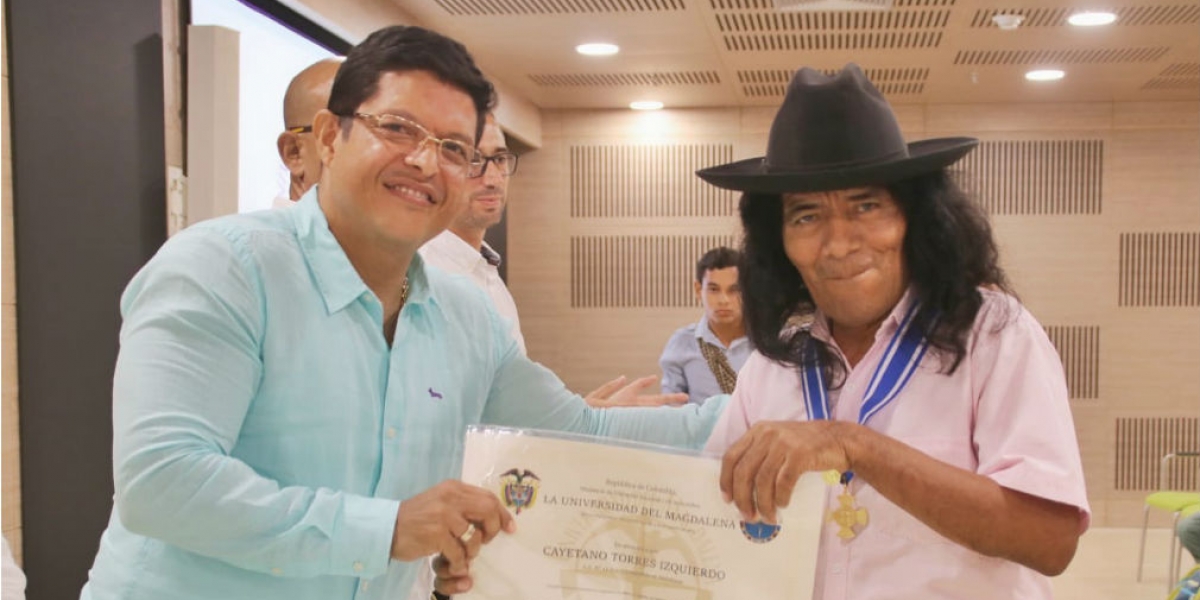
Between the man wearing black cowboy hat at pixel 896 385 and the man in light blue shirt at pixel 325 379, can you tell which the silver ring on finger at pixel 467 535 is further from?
the man wearing black cowboy hat at pixel 896 385

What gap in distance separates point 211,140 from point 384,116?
192 centimetres

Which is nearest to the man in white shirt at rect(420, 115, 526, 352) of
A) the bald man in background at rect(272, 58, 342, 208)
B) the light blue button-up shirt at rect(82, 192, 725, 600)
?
the bald man in background at rect(272, 58, 342, 208)

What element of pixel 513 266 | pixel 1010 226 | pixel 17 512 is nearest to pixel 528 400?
pixel 17 512

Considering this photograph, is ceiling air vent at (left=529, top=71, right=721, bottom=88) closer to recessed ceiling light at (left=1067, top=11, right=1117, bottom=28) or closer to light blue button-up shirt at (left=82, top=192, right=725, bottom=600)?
recessed ceiling light at (left=1067, top=11, right=1117, bottom=28)

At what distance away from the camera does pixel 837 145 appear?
5.37 feet

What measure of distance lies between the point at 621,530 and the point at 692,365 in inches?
149

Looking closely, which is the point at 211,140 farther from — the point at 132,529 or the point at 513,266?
the point at 513,266

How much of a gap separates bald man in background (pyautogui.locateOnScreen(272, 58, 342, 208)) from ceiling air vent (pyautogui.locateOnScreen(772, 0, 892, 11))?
276 cm

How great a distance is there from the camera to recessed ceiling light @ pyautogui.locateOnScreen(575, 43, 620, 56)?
20.2 ft

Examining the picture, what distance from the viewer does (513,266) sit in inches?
342

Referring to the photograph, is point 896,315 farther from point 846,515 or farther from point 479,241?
point 479,241

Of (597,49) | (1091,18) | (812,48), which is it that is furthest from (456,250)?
(1091,18)

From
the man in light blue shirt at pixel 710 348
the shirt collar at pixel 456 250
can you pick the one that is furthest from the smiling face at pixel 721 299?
the shirt collar at pixel 456 250

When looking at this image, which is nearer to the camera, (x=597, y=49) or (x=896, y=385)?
(x=896, y=385)
